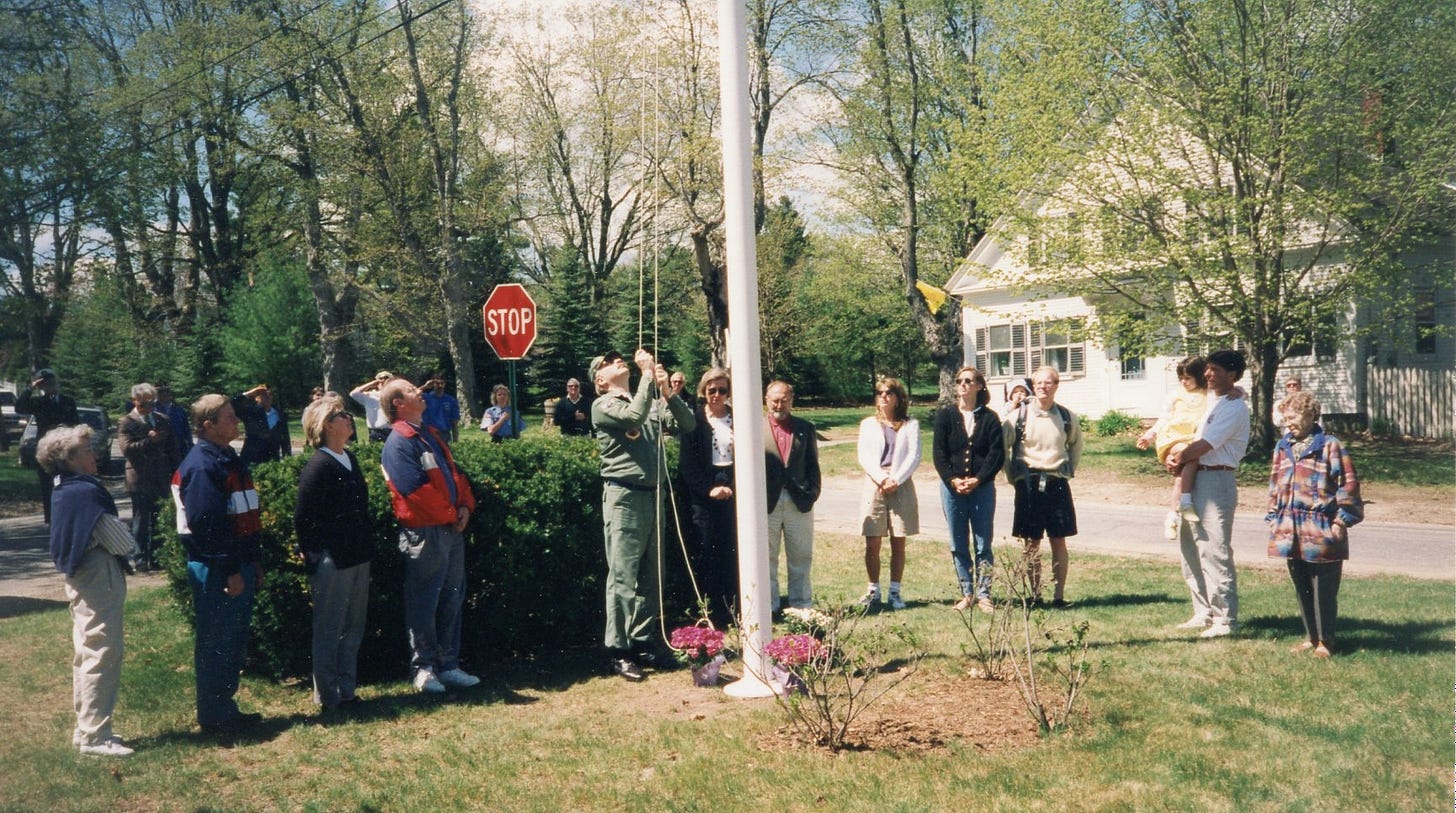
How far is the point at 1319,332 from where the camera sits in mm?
19625

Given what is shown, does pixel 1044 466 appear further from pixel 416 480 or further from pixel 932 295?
pixel 932 295

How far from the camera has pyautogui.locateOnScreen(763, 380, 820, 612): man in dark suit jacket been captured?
8.19 m

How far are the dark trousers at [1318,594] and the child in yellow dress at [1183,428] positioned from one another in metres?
0.76

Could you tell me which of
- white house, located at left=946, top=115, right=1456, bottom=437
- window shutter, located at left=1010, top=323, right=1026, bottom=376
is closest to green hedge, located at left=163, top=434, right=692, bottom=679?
white house, located at left=946, top=115, right=1456, bottom=437

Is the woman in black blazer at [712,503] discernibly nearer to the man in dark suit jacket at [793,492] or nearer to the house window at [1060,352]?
the man in dark suit jacket at [793,492]

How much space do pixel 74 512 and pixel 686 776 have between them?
11.3 feet

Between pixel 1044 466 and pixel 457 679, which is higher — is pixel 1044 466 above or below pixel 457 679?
above

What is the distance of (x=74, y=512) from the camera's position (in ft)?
17.8

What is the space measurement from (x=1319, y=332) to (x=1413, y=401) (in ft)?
12.7

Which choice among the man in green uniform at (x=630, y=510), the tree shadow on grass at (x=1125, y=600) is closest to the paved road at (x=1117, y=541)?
the tree shadow on grass at (x=1125, y=600)

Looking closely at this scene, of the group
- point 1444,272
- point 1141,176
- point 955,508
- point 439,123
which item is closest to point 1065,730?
point 955,508

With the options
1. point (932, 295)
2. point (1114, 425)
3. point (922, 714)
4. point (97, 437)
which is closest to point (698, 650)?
point (922, 714)

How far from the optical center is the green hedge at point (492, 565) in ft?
21.8

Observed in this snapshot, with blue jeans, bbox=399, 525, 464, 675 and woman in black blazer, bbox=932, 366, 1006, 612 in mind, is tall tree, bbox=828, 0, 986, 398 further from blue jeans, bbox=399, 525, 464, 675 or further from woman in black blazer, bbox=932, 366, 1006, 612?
blue jeans, bbox=399, 525, 464, 675
